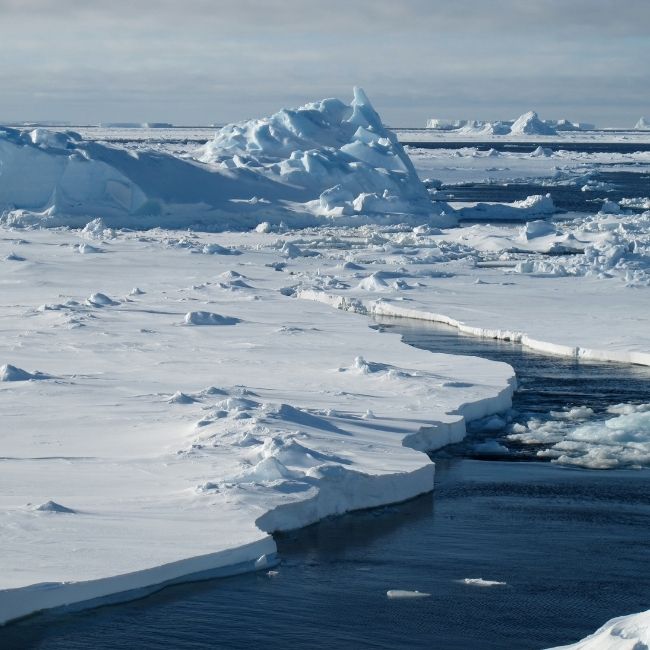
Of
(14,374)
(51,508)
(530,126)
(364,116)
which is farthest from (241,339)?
(530,126)

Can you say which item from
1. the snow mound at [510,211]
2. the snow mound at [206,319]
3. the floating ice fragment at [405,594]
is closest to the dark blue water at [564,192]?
the snow mound at [510,211]

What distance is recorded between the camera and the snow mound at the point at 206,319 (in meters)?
15.5

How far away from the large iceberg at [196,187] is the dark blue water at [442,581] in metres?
20.8

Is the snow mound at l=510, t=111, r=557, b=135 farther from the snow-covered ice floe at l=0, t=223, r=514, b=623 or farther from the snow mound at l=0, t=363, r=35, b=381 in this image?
the snow mound at l=0, t=363, r=35, b=381

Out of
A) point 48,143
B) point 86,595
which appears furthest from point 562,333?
point 48,143

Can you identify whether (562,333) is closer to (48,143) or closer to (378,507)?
(378,507)

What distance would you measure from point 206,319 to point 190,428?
6.05 meters

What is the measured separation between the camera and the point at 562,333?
15.3m

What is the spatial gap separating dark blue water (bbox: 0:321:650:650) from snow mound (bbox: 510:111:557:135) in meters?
97.9

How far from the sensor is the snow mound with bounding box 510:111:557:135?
105 metres

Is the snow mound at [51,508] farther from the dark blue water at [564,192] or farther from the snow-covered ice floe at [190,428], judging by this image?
the dark blue water at [564,192]

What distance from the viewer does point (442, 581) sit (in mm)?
7316

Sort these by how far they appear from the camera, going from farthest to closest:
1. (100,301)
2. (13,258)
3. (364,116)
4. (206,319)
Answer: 1. (364,116)
2. (13,258)
3. (100,301)
4. (206,319)

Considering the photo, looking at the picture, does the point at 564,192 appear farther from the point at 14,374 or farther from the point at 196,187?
the point at 14,374
